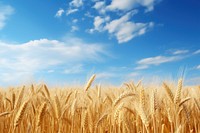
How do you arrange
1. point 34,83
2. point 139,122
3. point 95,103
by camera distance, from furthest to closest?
point 34,83, point 95,103, point 139,122

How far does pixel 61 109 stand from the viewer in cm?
325

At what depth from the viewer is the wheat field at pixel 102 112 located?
278 cm

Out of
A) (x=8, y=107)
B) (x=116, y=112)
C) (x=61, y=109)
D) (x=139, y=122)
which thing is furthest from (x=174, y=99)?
(x=8, y=107)

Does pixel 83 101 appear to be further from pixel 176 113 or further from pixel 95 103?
pixel 176 113

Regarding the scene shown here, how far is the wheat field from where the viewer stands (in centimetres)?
278

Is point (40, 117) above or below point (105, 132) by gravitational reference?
above

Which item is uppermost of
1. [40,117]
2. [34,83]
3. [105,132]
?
[34,83]

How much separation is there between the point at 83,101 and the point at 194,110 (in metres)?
1.68

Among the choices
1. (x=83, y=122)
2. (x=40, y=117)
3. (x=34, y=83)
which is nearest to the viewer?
(x=40, y=117)

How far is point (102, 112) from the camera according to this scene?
373 centimetres

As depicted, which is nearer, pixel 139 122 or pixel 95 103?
pixel 139 122

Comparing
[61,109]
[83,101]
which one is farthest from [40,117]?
[83,101]

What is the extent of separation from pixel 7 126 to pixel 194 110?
2624 millimetres

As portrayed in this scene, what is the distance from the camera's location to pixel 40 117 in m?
2.62
